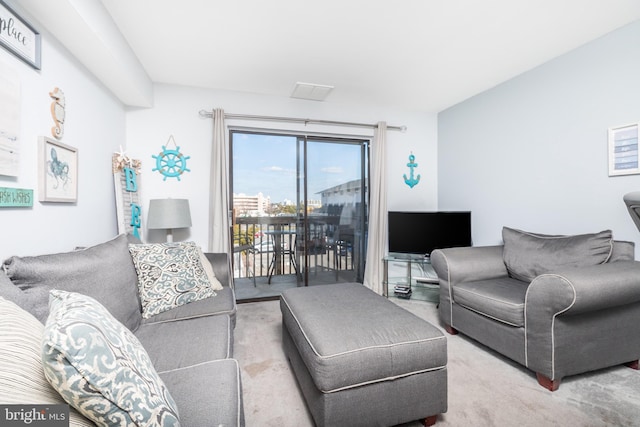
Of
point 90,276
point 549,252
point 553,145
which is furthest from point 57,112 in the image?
point 553,145

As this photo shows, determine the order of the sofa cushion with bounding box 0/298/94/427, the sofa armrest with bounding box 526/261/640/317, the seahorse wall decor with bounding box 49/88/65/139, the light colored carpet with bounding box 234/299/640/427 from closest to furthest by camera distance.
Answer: the sofa cushion with bounding box 0/298/94/427, the light colored carpet with bounding box 234/299/640/427, the sofa armrest with bounding box 526/261/640/317, the seahorse wall decor with bounding box 49/88/65/139

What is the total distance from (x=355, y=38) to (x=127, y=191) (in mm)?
2473

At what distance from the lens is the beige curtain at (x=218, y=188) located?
304 centimetres

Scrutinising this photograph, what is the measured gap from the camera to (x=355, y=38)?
2229 millimetres

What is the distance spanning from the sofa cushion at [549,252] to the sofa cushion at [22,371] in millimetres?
2733

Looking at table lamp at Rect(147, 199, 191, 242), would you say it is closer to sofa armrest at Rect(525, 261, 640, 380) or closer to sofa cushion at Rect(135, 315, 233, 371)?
sofa cushion at Rect(135, 315, 233, 371)

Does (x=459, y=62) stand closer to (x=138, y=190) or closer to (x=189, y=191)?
(x=189, y=191)

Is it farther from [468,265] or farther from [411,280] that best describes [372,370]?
[411,280]

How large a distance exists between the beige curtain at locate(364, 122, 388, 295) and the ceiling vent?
833mm

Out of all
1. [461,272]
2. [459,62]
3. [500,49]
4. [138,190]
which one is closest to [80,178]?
[138,190]

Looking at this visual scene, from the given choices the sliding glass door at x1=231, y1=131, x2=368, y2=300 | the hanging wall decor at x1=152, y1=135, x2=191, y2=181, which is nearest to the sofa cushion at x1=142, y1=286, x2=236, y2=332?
the sliding glass door at x1=231, y1=131, x2=368, y2=300

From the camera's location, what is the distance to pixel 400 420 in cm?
133

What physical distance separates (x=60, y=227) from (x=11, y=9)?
1154 millimetres

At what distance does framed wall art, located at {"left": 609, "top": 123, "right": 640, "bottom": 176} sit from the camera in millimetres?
2053
